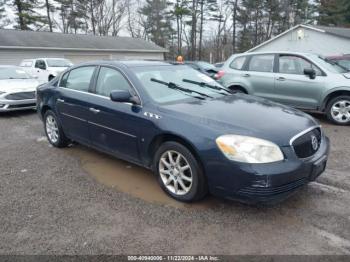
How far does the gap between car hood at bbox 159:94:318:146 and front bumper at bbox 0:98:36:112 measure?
254 inches

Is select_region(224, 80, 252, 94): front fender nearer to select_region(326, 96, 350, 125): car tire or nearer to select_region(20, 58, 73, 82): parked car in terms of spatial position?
select_region(326, 96, 350, 125): car tire

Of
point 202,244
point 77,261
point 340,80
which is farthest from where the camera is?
point 340,80

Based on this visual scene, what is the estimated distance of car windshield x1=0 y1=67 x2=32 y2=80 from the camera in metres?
9.66

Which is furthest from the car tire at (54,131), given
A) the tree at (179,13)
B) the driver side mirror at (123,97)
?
the tree at (179,13)

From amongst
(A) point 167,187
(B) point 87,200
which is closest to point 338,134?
(A) point 167,187

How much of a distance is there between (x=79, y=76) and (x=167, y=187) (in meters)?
2.44

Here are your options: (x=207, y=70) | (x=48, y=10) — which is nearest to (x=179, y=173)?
(x=207, y=70)

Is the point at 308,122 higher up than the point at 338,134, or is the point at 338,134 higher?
the point at 308,122

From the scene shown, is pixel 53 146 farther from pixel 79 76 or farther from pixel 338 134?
pixel 338 134

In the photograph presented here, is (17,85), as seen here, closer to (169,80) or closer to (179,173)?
(169,80)

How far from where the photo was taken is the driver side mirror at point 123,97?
12.5ft

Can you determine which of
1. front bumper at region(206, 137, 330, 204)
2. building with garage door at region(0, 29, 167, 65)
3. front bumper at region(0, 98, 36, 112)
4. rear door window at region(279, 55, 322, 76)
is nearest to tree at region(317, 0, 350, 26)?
building with garage door at region(0, 29, 167, 65)

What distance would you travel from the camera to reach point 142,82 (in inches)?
158

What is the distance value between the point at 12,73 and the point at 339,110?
9.35 m
